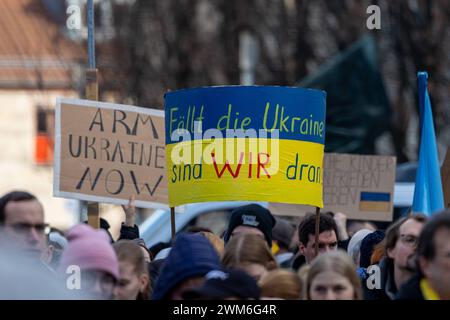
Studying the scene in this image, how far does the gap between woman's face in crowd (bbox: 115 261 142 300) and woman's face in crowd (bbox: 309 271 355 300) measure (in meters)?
0.92

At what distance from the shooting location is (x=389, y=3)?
2512 centimetres

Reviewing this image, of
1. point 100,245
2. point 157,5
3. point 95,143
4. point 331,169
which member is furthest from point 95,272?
point 157,5

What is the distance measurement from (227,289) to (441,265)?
2.56 ft

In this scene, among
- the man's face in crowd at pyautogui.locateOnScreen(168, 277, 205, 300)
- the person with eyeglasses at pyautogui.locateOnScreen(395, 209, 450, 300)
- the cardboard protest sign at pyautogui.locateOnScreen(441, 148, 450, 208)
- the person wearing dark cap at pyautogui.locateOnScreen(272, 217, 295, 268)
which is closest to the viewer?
the person with eyeglasses at pyautogui.locateOnScreen(395, 209, 450, 300)

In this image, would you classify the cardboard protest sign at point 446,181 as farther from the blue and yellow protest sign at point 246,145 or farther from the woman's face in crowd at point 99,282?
the woman's face in crowd at point 99,282

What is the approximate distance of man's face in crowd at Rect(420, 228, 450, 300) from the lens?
5770mm

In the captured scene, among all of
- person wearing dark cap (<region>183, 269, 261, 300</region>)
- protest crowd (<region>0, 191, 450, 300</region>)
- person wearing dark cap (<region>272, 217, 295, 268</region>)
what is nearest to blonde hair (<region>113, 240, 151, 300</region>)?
protest crowd (<region>0, 191, 450, 300</region>)

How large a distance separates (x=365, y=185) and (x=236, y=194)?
302cm

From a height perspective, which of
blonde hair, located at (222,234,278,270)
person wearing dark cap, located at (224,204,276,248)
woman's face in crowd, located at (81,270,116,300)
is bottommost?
woman's face in crowd, located at (81,270,116,300)

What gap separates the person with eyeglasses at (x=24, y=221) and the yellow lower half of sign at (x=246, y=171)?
5.52 ft

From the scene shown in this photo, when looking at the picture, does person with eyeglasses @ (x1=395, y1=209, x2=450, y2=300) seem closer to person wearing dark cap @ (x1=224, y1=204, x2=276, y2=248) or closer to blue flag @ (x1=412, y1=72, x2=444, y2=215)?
→ person wearing dark cap @ (x1=224, y1=204, x2=276, y2=248)

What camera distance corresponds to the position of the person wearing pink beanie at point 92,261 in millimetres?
6148

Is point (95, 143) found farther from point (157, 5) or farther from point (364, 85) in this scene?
point (157, 5)

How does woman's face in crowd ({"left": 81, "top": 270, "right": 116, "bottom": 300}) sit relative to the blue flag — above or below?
below
